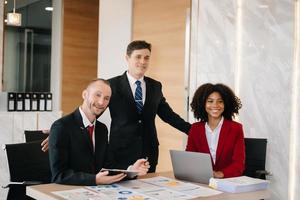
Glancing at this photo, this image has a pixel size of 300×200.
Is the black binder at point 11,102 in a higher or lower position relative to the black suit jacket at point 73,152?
higher

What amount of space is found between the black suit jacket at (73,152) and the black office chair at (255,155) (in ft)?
4.94

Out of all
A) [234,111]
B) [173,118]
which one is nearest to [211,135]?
[234,111]

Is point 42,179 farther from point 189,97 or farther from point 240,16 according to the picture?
point 240,16

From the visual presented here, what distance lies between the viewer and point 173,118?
3469 mm

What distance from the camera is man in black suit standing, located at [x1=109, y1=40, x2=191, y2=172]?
3.17m

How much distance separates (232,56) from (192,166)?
75.3 inches

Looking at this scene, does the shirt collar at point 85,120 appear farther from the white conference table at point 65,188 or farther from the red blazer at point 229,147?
the red blazer at point 229,147

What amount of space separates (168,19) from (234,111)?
2091 millimetres

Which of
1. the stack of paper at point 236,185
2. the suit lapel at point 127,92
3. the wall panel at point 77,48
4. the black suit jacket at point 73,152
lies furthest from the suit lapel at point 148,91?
the wall panel at point 77,48

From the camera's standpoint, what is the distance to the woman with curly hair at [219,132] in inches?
109

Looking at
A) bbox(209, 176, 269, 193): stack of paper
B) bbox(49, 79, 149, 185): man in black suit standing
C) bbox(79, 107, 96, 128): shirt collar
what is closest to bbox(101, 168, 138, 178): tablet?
bbox(49, 79, 149, 185): man in black suit standing

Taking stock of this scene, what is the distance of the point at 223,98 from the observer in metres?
2.91

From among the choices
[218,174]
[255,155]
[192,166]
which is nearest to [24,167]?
[192,166]

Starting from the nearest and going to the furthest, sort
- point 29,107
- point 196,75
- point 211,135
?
point 211,135
point 196,75
point 29,107
